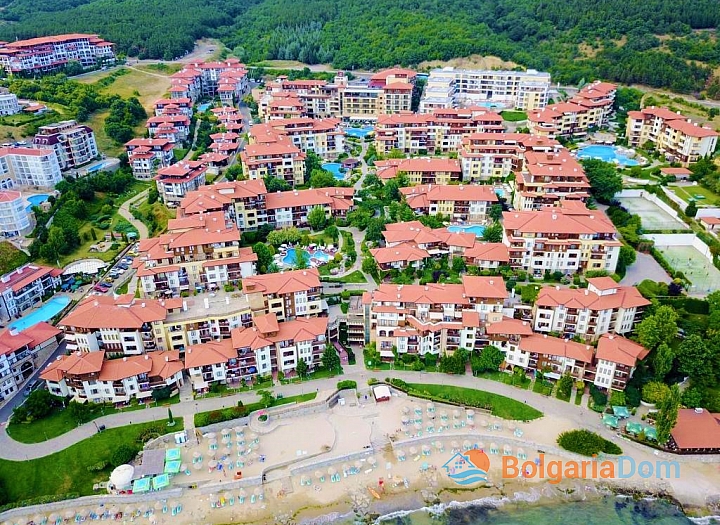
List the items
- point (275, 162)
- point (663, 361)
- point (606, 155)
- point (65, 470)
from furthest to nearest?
point (606, 155), point (275, 162), point (663, 361), point (65, 470)

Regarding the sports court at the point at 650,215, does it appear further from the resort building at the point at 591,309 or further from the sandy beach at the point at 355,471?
the sandy beach at the point at 355,471

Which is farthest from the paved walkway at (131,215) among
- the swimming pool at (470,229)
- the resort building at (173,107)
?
the swimming pool at (470,229)

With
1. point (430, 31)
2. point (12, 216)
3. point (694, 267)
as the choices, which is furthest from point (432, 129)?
point (12, 216)

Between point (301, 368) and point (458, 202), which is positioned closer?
point (301, 368)

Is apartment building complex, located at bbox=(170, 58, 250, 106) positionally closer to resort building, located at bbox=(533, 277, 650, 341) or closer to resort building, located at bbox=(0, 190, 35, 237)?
resort building, located at bbox=(0, 190, 35, 237)

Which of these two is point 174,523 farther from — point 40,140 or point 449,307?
point 40,140

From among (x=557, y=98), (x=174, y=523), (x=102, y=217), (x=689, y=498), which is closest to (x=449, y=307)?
(x=689, y=498)

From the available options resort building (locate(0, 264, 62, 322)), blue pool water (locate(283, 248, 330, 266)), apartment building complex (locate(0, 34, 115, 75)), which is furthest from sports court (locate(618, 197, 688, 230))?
apartment building complex (locate(0, 34, 115, 75))

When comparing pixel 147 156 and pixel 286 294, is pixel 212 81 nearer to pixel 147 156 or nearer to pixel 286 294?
pixel 147 156
